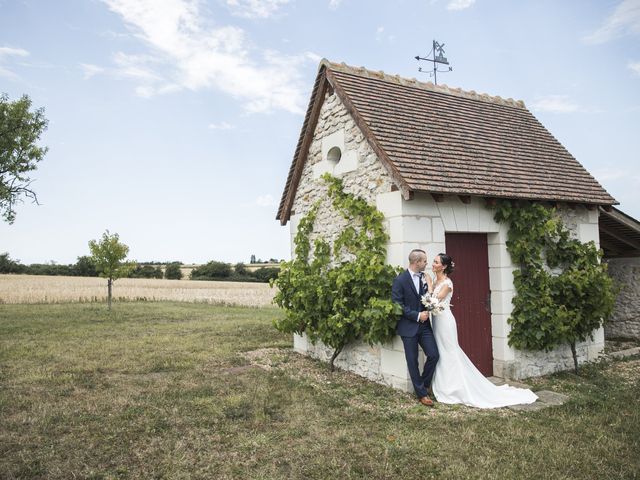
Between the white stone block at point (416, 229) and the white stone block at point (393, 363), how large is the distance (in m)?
1.82

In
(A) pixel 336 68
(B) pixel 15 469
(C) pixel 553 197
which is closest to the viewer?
(B) pixel 15 469

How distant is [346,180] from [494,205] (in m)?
2.70

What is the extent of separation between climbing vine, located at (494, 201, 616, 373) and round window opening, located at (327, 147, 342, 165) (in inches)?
125

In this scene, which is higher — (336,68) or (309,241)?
(336,68)

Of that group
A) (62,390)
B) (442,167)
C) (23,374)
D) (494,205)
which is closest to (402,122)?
(442,167)

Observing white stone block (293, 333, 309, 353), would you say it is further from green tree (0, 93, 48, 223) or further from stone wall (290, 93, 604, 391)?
green tree (0, 93, 48, 223)

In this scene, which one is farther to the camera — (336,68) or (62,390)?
(336,68)

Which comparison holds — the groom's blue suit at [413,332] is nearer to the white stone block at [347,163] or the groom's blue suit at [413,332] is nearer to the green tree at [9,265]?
the white stone block at [347,163]

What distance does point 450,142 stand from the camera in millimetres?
8828

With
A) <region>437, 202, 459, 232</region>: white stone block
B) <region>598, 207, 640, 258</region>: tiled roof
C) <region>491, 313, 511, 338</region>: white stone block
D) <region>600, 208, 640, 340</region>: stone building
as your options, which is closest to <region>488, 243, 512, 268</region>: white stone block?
<region>491, 313, 511, 338</region>: white stone block

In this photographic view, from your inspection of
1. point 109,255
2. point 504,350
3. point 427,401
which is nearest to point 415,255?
point 427,401

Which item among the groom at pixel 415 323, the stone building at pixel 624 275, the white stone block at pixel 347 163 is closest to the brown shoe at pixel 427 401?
the groom at pixel 415 323

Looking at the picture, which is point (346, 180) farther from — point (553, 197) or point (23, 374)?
point (23, 374)

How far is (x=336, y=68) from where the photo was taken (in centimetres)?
924
